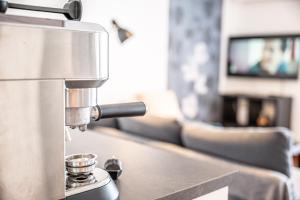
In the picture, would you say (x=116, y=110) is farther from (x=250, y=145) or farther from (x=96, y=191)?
(x=250, y=145)

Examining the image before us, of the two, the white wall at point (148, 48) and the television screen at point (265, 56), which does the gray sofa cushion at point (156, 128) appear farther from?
the television screen at point (265, 56)

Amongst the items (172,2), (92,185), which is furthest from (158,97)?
(92,185)

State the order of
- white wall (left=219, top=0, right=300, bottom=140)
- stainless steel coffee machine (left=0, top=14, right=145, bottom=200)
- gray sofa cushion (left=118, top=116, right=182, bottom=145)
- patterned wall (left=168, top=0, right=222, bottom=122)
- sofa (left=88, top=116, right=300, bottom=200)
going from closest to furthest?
stainless steel coffee machine (left=0, top=14, right=145, bottom=200), sofa (left=88, top=116, right=300, bottom=200), gray sofa cushion (left=118, top=116, right=182, bottom=145), patterned wall (left=168, top=0, right=222, bottom=122), white wall (left=219, top=0, right=300, bottom=140)

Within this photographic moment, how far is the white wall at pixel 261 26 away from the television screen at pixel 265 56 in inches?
6.2

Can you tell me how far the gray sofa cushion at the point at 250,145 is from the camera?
1.84 meters

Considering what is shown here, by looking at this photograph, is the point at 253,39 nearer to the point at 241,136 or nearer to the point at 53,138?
the point at 241,136

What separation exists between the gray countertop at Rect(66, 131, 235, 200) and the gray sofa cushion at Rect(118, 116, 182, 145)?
3.29ft

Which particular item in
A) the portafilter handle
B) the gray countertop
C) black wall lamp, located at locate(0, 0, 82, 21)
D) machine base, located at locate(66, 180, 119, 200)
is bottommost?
the gray countertop

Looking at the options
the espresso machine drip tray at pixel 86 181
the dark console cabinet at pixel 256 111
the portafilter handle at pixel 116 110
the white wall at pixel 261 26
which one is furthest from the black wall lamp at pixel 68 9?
the white wall at pixel 261 26

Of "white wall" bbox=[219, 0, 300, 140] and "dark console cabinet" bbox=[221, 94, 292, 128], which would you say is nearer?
"dark console cabinet" bbox=[221, 94, 292, 128]

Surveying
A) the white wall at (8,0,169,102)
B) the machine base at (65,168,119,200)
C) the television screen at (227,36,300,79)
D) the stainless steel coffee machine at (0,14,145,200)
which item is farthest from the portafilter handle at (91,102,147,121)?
the television screen at (227,36,300,79)

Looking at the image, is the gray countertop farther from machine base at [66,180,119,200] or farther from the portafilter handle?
the portafilter handle

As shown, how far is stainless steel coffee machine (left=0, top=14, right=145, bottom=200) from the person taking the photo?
0.61m

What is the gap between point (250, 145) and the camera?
1912 mm
